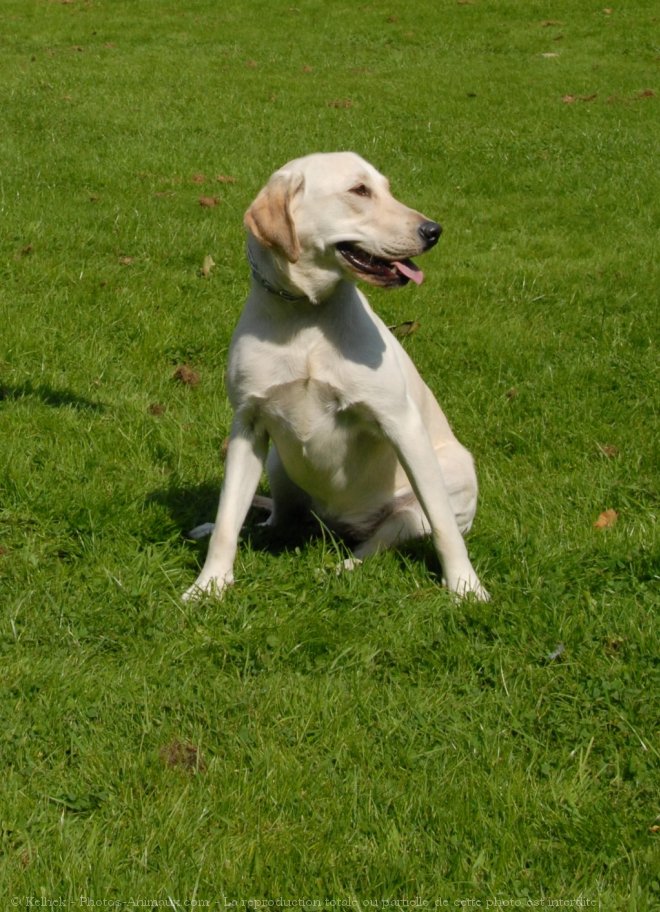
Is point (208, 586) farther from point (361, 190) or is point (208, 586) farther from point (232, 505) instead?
point (361, 190)

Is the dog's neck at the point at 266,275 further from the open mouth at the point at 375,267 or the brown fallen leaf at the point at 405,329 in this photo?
the brown fallen leaf at the point at 405,329

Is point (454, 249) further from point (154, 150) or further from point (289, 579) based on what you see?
point (289, 579)

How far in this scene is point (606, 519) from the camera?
15.5 feet

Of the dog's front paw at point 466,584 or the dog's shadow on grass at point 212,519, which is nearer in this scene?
the dog's front paw at point 466,584

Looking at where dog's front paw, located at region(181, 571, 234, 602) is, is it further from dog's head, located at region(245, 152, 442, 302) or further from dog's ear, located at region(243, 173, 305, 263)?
dog's ear, located at region(243, 173, 305, 263)

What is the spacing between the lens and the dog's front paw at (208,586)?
162 inches

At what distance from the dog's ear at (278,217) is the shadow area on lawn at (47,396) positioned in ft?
6.75

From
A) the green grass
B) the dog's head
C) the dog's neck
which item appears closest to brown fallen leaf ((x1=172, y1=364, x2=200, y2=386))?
the green grass

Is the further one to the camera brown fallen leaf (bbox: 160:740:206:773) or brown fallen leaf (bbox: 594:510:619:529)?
brown fallen leaf (bbox: 594:510:619:529)

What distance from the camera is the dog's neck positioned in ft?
13.4

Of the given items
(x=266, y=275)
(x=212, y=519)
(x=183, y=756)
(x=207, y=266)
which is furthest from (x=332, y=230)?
(x=207, y=266)

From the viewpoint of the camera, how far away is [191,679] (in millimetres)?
3637

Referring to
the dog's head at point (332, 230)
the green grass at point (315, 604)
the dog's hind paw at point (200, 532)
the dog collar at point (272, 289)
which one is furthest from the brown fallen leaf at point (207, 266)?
the dog's head at point (332, 230)

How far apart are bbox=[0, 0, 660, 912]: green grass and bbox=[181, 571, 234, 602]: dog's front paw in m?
0.07
